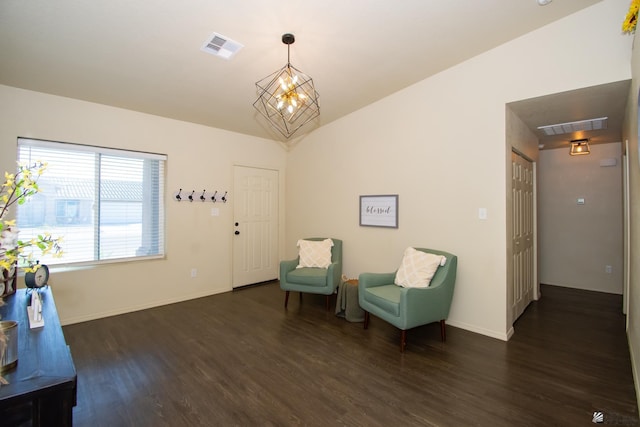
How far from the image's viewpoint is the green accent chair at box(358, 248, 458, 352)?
8.50 ft

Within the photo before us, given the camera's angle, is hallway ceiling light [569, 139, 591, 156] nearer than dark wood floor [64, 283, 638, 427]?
No

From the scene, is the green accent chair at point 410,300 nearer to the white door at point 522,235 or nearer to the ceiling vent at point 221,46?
the white door at point 522,235

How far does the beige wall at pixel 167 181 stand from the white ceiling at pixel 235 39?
0.23m

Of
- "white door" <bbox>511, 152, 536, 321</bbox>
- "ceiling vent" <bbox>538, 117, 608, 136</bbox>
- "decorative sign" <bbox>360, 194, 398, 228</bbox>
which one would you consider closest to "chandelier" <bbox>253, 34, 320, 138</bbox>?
"decorative sign" <bbox>360, 194, 398, 228</bbox>

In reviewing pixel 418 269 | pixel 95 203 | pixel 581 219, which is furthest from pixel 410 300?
pixel 581 219

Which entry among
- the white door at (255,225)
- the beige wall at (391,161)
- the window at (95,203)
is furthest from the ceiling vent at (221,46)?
the white door at (255,225)

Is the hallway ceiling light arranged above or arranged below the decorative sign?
above

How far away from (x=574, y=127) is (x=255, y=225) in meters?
4.51

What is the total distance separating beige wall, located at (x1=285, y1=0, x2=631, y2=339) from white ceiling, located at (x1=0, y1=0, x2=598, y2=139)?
0.20m

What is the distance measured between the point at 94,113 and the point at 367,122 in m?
3.33

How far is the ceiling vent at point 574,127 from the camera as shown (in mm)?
3169

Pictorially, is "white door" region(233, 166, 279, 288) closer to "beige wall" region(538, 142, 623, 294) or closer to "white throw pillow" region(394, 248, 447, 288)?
→ "white throw pillow" region(394, 248, 447, 288)

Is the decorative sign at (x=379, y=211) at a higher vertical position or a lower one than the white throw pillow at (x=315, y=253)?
higher

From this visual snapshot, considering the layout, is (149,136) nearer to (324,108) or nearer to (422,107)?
(324,108)
